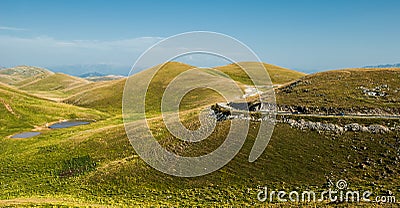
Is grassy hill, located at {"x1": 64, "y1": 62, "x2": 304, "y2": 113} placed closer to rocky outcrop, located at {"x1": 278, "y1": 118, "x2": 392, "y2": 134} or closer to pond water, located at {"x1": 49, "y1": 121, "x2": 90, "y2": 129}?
pond water, located at {"x1": 49, "y1": 121, "x2": 90, "y2": 129}

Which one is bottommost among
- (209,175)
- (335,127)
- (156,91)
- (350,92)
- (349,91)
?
(209,175)

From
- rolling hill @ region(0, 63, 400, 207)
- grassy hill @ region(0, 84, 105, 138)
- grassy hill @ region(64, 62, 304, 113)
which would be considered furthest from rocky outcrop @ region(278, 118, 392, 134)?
grassy hill @ region(0, 84, 105, 138)

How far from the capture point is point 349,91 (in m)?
44.9

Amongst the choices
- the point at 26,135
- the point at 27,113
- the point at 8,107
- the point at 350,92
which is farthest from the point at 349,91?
the point at 8,107

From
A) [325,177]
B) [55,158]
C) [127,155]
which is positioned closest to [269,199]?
[325,177]

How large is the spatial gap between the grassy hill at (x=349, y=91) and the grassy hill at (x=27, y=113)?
69203 mm

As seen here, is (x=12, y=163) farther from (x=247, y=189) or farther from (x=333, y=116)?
(x=333, y=116)

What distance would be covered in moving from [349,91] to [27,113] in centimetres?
9015

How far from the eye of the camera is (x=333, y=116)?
37.7 meters

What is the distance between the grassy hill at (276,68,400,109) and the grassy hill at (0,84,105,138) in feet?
227

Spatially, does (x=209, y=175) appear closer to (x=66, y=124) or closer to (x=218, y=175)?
(x=218, y=175)

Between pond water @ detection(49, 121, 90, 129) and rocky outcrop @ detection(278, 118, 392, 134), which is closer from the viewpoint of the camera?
rocky outcrop @ detection(278, 118, 392, 134)

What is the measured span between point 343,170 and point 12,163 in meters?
50.1

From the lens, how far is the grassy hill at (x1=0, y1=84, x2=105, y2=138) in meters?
78.3
